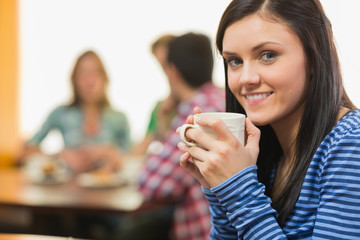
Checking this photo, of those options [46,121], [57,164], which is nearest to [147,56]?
[46,121]

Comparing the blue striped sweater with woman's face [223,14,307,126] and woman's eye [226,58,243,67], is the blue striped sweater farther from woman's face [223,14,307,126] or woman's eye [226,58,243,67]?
woman's eye [226,58,243,67]

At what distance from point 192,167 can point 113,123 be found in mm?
2570

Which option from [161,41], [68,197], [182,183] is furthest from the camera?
[161,41]

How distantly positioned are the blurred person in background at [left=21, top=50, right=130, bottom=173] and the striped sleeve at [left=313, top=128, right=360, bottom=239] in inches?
103

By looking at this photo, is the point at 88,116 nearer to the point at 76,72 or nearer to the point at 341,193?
the point at 76,72

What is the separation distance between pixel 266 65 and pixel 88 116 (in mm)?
2701

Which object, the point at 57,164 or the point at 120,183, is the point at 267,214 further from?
the point at 57,164

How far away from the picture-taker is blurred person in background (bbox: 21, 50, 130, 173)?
3412 millimetres

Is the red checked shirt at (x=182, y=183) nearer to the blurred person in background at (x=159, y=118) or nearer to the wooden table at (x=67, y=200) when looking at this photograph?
the wooden table at (x=67, y=200)

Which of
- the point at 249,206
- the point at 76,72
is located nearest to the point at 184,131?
the point at 249,206

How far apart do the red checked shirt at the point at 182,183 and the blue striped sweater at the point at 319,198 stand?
108 cm

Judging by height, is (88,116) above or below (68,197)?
above

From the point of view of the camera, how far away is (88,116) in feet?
11.4

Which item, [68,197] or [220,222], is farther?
[68,197]
